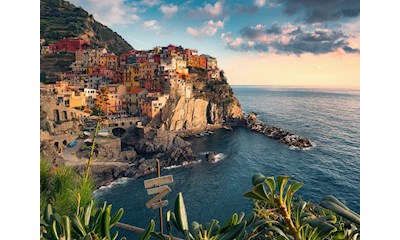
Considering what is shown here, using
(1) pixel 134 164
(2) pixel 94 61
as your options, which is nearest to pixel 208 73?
(2) pixel 94 61

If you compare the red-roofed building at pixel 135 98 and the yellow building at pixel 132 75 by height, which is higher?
the yellow building at pixel 132 75

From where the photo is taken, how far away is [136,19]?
5262 millimetres

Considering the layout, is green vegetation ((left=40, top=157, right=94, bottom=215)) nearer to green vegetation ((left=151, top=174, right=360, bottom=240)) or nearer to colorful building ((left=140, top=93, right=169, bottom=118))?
green vegetation ((left=151, top=174, right=360, bottom=240))

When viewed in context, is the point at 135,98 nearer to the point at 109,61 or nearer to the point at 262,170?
the point at 109,61

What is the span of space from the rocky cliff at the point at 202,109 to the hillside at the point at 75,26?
22.4 feet

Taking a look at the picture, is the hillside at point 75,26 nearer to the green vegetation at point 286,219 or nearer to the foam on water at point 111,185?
the foam on water at point 111,185

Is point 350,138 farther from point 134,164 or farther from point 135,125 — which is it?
point 135,125

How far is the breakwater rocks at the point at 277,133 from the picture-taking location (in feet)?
31.4

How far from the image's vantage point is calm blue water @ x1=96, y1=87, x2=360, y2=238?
260 inches

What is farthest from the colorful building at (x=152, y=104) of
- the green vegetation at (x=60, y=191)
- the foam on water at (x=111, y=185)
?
the green vegetation at (x=60, y=191)

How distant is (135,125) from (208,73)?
5.82m

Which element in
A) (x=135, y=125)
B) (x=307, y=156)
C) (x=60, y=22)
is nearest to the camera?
(x=307, y=156)

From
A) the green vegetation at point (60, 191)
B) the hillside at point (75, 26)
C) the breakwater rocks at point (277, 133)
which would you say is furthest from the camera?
the hillside at point (75, 26)

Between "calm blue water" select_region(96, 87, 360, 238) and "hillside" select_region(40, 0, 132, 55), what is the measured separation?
428 inches
